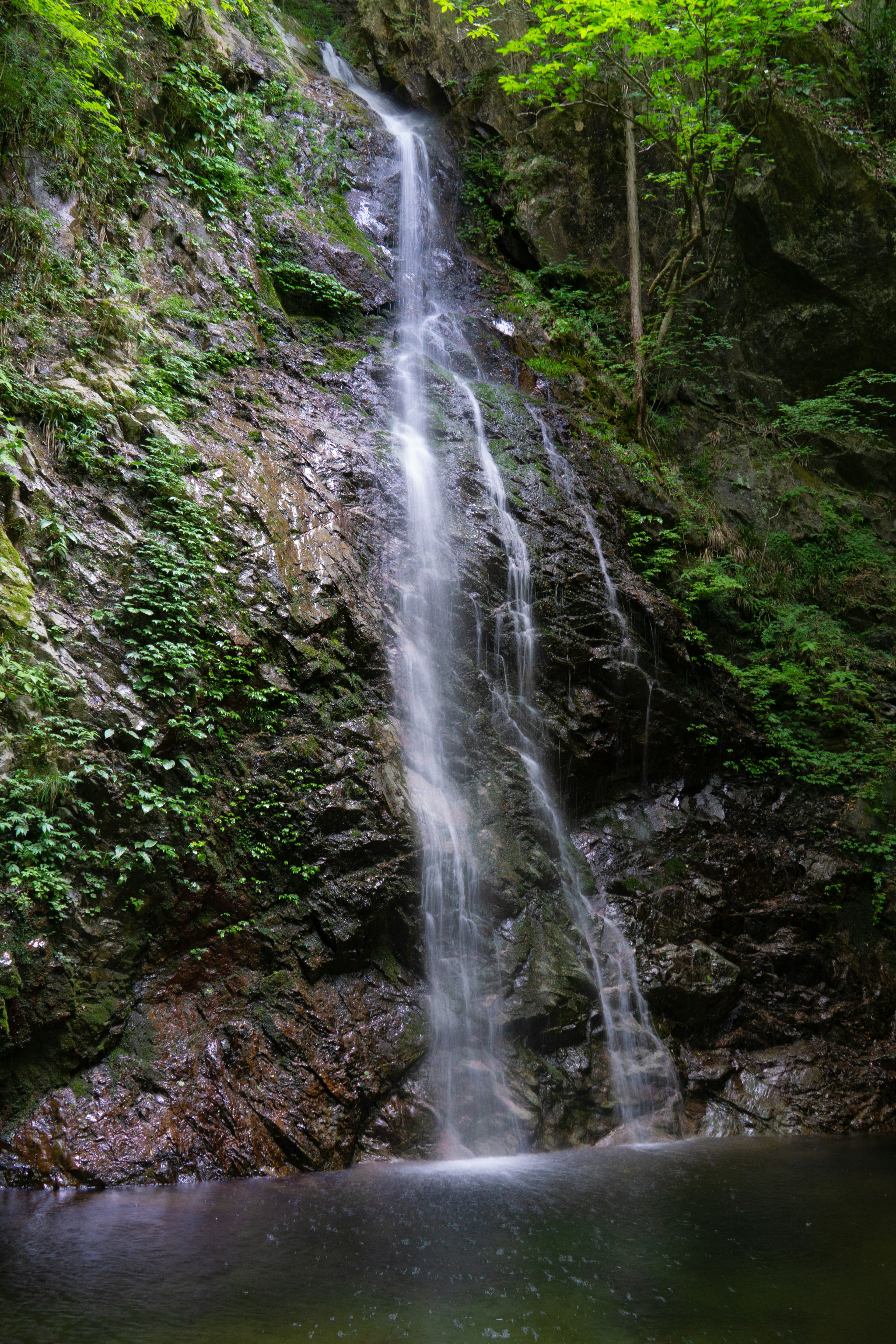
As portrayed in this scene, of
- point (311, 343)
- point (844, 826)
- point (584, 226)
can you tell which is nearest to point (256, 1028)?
point (844, 826)

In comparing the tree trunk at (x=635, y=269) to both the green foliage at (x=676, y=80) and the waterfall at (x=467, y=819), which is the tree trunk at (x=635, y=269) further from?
the waterfall at (x=467, y=819)

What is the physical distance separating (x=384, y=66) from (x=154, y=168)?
973 centimetres

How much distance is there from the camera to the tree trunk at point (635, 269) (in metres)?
12.1

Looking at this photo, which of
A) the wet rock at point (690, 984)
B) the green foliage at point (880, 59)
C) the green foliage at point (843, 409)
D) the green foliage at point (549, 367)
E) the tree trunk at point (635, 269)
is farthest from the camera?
the green foliage at point (880, 59)

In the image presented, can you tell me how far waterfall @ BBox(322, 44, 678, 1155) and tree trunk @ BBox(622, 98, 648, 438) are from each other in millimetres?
2232

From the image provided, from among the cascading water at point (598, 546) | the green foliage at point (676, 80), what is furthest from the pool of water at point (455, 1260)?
the green foliage at point (676, 80)

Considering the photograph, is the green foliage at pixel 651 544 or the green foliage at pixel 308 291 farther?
the green foliage at pixel 308 291

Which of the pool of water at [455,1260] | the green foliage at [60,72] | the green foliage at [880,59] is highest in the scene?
the green foliage at [880,59]

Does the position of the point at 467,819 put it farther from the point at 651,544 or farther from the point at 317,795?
the point at 651,544

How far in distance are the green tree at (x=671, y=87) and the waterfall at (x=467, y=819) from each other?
13.4 feet

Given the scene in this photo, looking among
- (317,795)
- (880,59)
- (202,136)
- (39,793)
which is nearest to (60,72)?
(202,136)

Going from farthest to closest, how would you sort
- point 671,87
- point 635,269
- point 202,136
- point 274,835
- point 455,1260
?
1. point 635,269
2. point 671,87
3. point 202,136
4. point 274,835
5. point 455,1260

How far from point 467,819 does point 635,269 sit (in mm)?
10228

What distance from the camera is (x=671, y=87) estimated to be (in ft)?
36.9
